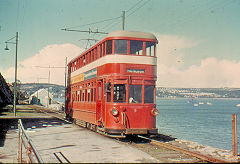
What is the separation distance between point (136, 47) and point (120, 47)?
2.55 feet

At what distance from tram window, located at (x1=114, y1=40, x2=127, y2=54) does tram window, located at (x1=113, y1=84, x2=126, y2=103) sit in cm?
158

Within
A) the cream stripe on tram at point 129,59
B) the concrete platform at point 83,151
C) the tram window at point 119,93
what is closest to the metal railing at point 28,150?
the concrete platform at point 83,151

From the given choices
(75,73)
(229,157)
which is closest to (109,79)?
(229,157)

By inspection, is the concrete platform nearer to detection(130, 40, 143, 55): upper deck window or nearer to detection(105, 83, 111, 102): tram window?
detection(105, 83, 111, 102): tram window

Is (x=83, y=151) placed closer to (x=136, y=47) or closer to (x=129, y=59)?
(x=129, y=59)

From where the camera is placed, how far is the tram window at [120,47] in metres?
14.0

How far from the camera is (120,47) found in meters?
14.0

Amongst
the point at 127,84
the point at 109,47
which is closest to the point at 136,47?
the point at 109,47

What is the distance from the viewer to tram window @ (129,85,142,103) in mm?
13617

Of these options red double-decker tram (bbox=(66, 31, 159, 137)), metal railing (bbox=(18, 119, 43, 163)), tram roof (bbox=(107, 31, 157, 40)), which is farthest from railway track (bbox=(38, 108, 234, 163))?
tram roof (bbox=(107, 31, 157, 40))

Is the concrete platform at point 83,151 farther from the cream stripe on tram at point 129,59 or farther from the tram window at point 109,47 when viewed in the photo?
the tram window at point 109,47

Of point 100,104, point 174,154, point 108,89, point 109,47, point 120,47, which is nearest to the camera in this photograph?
point 174,154

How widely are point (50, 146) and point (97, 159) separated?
11.6 ft

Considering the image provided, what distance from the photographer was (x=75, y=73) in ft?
72.7
